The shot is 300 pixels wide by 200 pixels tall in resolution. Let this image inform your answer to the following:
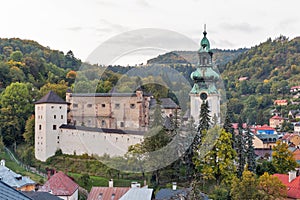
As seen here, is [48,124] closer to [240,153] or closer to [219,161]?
[219,161]

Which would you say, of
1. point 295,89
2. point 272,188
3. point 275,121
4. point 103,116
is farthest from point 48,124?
point 295,89

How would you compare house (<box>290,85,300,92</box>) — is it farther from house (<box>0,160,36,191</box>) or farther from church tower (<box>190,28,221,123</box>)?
house (<box>0,160,36,191</box>)

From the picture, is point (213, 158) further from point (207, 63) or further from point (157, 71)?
point (157, 71)

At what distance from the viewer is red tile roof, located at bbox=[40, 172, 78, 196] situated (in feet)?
99.4

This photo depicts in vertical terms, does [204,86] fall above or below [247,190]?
above

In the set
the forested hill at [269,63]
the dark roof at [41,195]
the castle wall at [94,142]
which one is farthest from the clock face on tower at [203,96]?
the forested hill at [269,63]

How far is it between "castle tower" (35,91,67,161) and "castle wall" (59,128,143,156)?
583mm

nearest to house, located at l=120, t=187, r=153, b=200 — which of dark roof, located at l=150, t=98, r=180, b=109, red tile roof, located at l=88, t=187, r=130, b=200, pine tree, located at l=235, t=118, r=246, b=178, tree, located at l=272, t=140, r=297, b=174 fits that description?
red tile roof, located at l=88, t=187, r=130, b=200

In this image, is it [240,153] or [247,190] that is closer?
[247,190]

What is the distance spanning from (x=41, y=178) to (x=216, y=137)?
11.2 meters

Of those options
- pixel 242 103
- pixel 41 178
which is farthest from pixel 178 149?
pixel 242 103

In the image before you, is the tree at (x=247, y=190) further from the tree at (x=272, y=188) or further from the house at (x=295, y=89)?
the house at (x=295, y=89)

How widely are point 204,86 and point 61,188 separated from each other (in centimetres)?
1289

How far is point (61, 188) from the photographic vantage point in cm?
3053
